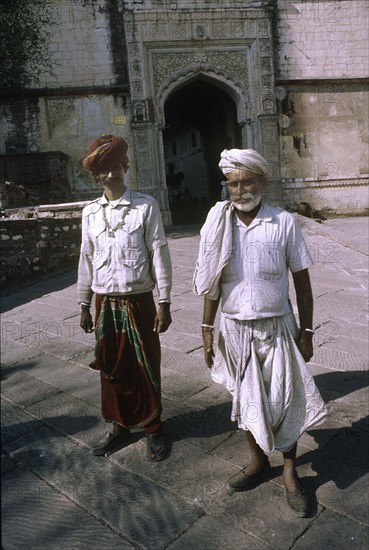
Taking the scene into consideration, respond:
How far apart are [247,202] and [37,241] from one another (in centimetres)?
586

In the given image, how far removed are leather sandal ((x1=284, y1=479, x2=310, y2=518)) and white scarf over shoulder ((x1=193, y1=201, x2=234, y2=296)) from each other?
0.99 meters

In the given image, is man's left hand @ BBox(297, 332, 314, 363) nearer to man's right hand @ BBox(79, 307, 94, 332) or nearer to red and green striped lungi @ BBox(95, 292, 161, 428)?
red and green striped lungi @ BBox(95, 292, 161, 428)

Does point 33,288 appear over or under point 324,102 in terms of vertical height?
under

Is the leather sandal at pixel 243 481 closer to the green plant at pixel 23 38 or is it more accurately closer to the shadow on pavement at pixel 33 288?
the shadow on pavement at pixel 33 288

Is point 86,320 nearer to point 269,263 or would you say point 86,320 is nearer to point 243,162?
point 269,263

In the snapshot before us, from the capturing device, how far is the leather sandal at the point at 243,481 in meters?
2.08

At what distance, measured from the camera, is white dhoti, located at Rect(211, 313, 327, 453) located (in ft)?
6.61

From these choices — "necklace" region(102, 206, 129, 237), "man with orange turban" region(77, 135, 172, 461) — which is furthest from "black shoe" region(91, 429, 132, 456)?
"necklace" region(102, 206, 129, 237)

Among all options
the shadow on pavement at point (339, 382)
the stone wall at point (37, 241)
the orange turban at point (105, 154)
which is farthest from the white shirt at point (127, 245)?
the stone wall at point (37, 241)

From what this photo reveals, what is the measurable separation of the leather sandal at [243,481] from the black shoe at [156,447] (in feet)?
1.40

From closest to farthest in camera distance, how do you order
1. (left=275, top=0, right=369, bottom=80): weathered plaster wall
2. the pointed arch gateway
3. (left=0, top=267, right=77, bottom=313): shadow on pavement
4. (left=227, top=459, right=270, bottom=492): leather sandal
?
(left=227, top=459, right=270, bottom=492): leather sandal → (left=0, top=267, right=77, bottom=313): shadow on pavement → (left=275, top=0, right=369, bottom=80): weathered plaster wall → the pointed arch gateway

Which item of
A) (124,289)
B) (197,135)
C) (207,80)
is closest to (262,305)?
(124,289)

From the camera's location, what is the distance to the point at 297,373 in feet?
6.76

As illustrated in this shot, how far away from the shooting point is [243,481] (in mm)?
2086
